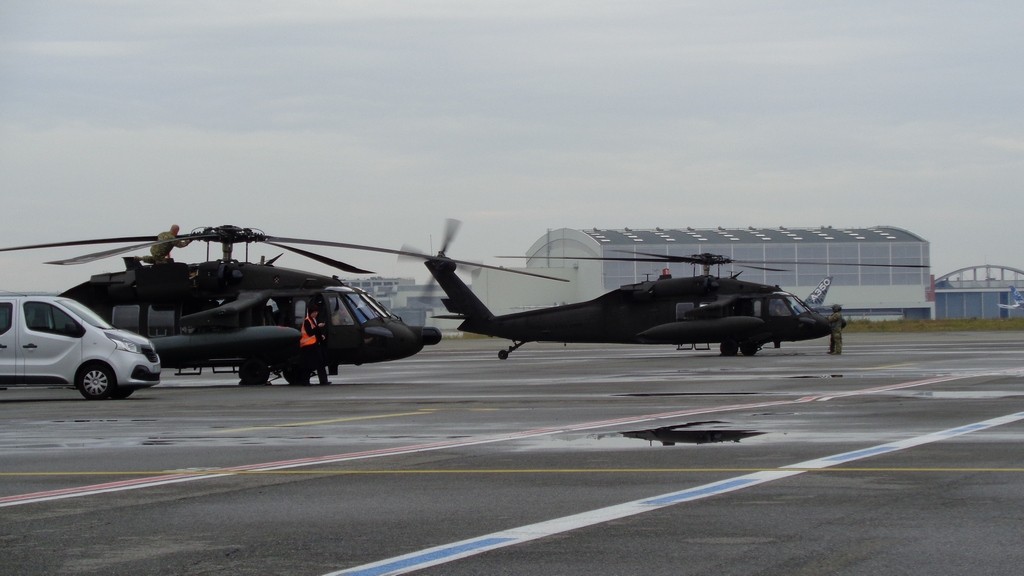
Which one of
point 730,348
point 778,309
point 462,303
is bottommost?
point 730,348

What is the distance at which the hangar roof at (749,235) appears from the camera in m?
99.5

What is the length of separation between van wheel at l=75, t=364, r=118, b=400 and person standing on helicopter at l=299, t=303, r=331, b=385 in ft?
17.4

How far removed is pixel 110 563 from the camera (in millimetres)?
6715

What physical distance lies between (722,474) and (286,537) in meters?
3.76

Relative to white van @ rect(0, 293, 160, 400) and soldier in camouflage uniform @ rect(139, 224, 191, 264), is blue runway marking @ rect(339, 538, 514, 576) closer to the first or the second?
white van @ rect(0, 293, 160, 400)

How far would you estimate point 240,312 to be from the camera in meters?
25.9

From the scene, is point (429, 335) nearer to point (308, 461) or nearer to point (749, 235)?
point (308, 461)

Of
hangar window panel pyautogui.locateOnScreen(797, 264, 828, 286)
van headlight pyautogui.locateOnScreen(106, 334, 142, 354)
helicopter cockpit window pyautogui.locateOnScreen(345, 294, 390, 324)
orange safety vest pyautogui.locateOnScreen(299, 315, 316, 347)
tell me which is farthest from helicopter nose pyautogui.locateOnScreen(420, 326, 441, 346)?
hangar window panel pyautogui.locateOnScreen(797, 264, 828, 286)

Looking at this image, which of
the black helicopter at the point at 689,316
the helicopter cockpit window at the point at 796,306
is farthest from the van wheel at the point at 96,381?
the helicopter cockpit window at the point at 796,306

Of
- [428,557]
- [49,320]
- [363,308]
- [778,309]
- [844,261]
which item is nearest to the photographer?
[428,557]

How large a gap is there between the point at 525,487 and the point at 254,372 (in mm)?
17903

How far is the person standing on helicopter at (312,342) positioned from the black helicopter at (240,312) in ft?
0.54

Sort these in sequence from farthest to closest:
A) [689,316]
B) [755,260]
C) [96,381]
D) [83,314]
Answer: [755,260], [689,316], [83,314], [96,381]

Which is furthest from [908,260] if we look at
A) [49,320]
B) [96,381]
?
[49,320]
